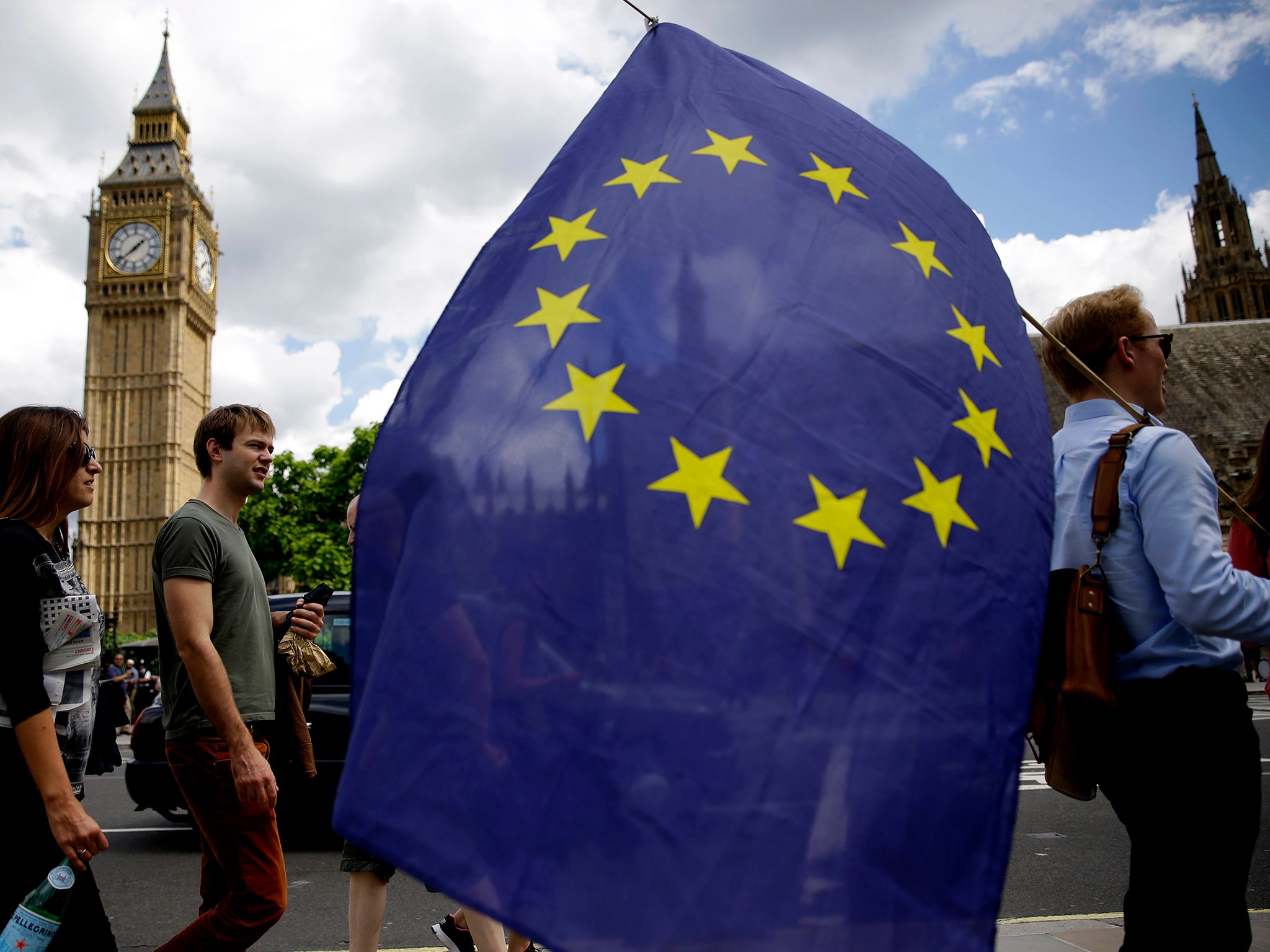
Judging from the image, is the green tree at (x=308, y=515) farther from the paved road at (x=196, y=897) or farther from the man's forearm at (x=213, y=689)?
the man's forearm at (x=213, y=689)

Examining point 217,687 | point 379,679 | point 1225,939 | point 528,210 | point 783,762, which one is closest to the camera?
point 783,762

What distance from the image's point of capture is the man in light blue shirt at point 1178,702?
1978 mm

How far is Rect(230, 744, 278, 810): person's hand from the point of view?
266 centimetres

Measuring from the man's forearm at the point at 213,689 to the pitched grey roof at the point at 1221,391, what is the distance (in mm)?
30845

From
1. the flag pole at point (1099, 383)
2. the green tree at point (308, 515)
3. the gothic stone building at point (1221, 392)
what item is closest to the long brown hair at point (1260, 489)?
the flag pole at point (1099, 383)

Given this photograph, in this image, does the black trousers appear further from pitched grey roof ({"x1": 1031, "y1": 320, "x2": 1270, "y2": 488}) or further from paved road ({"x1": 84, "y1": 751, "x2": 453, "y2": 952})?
pitched grey roof ({"x1": 1031, "y1": 320, "x2": 1270, "y2": 488})

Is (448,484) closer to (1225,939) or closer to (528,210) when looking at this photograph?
(528,210)

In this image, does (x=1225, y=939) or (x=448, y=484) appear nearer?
(x=448, y=484)

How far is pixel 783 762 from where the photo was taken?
5.24ft

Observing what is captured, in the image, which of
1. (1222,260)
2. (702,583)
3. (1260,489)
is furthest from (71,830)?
(1222,260)

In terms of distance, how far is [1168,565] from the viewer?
2014 mm

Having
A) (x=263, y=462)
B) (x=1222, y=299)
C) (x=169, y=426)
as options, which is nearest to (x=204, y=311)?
(x=169, y=426)

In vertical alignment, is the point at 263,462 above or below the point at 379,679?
above

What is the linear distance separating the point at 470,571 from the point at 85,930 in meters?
1.49
